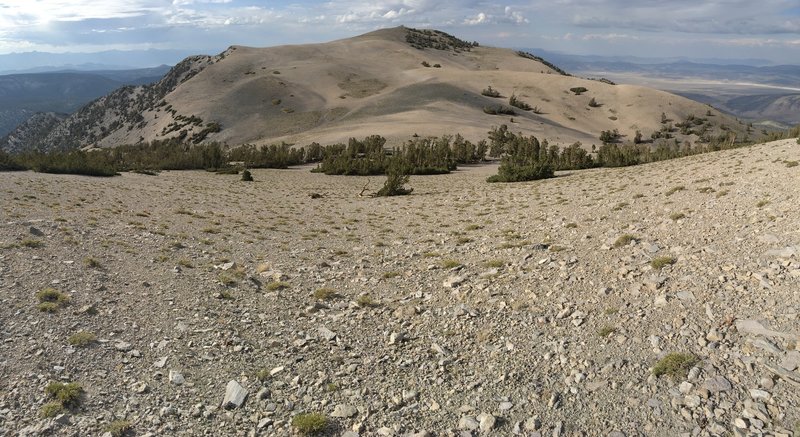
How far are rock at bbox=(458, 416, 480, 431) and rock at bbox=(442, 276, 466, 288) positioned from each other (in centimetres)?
526

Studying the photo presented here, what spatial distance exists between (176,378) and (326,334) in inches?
122

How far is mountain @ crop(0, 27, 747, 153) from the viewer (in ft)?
240

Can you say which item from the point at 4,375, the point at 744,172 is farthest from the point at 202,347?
the point at 744,172

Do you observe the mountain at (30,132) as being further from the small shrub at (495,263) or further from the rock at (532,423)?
the rock at (532,423)

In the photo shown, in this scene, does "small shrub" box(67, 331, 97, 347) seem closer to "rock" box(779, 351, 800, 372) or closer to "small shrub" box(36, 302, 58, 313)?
"small shrub" box(36, 302, 58, 313)

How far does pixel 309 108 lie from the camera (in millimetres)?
90438

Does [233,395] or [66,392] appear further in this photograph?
[233,395]

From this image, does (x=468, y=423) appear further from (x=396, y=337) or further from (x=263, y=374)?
(x=263, y=374)

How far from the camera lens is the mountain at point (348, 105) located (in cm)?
7312

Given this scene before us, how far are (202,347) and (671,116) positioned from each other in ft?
285

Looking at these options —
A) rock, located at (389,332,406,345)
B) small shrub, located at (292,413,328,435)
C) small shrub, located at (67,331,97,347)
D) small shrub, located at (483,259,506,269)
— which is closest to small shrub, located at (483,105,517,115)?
small shrub, located at (483,259,506,269)

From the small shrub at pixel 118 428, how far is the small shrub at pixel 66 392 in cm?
95

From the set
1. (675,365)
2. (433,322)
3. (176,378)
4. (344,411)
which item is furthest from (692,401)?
(176,378)

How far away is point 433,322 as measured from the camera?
10602 mm
